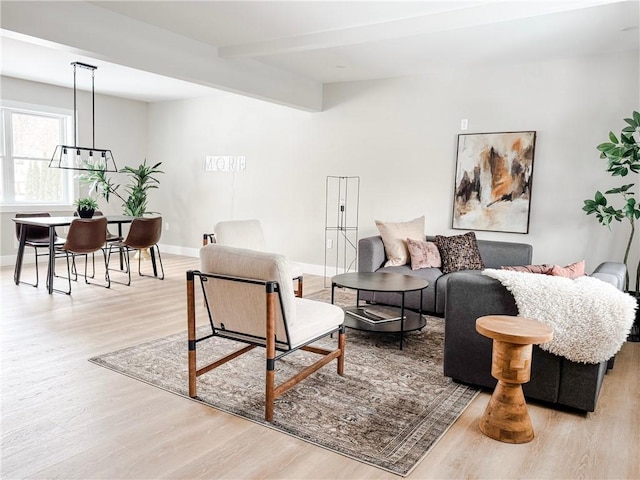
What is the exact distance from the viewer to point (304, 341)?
2619 millimetres

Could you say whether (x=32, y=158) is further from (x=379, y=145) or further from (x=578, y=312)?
(x=578, y=312)

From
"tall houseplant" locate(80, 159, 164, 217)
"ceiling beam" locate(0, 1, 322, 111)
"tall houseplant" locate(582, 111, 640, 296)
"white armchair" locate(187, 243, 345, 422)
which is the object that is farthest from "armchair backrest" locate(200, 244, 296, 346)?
"tall houseplant" locate(80, 159, 164, 217)

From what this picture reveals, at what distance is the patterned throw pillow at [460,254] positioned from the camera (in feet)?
15.6

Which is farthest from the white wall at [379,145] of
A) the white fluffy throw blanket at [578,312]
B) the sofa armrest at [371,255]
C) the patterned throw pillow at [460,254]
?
the white fluffy throw blanket at [578,312]

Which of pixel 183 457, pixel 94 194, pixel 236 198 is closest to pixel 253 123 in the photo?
pixel 236 198

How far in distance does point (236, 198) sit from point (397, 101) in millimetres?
2859

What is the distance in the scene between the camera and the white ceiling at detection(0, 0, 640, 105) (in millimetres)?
3572

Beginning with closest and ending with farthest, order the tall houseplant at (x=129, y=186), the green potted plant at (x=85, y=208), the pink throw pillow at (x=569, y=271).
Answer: the pink throw pillow at (x=569, y=271), the green potted plant at (x=85, y=208), the tall houseplant at (x=129, y=186)

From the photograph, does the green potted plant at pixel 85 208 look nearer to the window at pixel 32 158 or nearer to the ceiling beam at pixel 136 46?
the window at pixel 32 158

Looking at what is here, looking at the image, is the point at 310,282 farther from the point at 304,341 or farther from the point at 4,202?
the point at 4,202

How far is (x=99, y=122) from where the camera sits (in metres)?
7.54

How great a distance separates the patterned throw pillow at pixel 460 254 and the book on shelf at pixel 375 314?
0.91 metres

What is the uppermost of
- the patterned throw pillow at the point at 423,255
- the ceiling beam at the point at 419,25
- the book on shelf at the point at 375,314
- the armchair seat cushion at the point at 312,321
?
the ceiling beam at the point at 419,25

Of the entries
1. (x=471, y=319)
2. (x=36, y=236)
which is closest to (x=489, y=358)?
(x=471, y=319)
